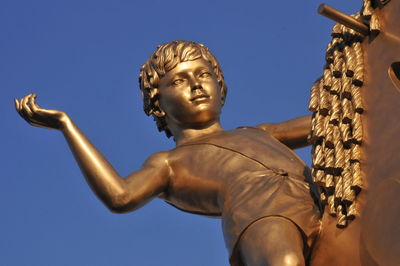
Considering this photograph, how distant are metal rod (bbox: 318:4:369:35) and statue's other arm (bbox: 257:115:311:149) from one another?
1.23m

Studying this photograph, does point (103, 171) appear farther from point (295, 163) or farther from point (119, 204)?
point (295, 163)

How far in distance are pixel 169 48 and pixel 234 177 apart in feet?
4.09

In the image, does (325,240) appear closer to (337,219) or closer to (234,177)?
(337,219)

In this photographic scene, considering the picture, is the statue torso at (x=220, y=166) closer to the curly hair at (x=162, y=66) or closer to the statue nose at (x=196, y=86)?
the statue nose at (x=196, y=86)

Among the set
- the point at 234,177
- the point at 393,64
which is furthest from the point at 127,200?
the point at 393,64

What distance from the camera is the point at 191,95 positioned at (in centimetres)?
793

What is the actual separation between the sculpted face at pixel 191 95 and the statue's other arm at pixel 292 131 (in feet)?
1.37

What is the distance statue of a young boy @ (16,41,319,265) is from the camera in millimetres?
6957

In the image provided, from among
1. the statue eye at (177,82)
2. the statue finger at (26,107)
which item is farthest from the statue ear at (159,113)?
the statue finger at (26,107)

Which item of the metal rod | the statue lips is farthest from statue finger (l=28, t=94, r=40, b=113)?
the metal rod

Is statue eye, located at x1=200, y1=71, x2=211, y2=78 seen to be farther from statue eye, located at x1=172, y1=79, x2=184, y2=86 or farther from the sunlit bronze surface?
the sunlit bronze surface

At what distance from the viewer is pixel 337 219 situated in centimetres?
679

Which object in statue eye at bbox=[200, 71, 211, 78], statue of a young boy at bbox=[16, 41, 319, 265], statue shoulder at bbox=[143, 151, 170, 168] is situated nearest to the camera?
statue of a young boy at bbox=[16, 41, 319, 265]

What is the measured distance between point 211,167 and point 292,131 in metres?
0.89
